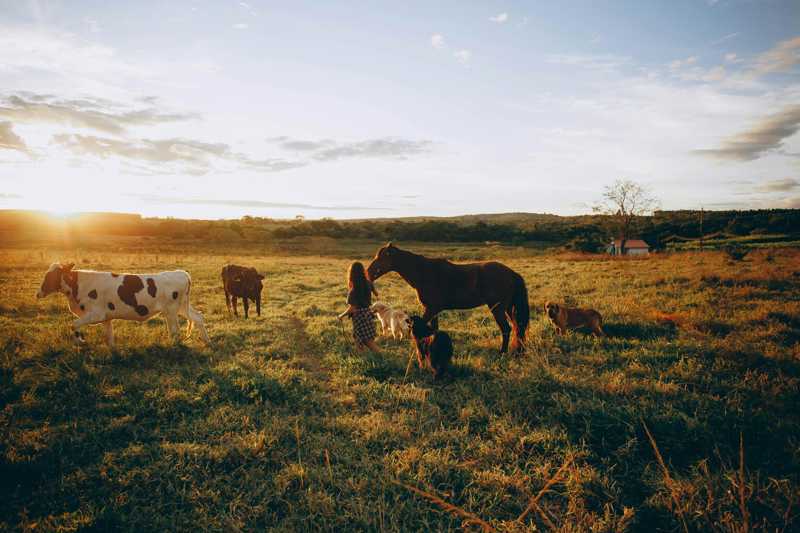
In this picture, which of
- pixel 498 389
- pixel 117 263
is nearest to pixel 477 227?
pixel 117 263

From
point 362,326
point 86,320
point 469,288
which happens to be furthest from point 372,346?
point 86,320

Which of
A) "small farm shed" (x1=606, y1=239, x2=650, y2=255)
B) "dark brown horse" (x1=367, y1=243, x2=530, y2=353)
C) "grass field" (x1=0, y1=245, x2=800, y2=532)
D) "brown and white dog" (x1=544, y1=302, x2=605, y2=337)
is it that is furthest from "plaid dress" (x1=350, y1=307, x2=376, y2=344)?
"small farm shed" (x1=606, y1=239, x2=650, y2=255)

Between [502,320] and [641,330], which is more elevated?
[502,320]

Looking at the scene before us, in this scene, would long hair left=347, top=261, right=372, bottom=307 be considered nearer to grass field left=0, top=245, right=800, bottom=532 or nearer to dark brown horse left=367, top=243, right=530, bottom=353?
dark brown horse left=367, top=243, right=530, bottom=353

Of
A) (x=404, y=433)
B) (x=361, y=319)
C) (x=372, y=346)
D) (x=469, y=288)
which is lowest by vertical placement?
(x=404, y=433)

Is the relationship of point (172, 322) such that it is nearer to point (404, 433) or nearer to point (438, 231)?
point (404, 433)

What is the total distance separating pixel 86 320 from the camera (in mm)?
6930

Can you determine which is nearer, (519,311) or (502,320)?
(502,320)

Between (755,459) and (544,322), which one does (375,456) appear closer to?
(755,459)

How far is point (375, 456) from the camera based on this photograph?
3947 mm

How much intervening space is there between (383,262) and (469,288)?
6.00 feet

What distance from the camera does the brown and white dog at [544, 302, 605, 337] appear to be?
7918 mm

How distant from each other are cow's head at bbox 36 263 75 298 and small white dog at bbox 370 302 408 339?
246 inches

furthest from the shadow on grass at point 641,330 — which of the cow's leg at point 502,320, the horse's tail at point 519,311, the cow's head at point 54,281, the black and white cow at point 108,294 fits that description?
the cow's head at point 54,281
